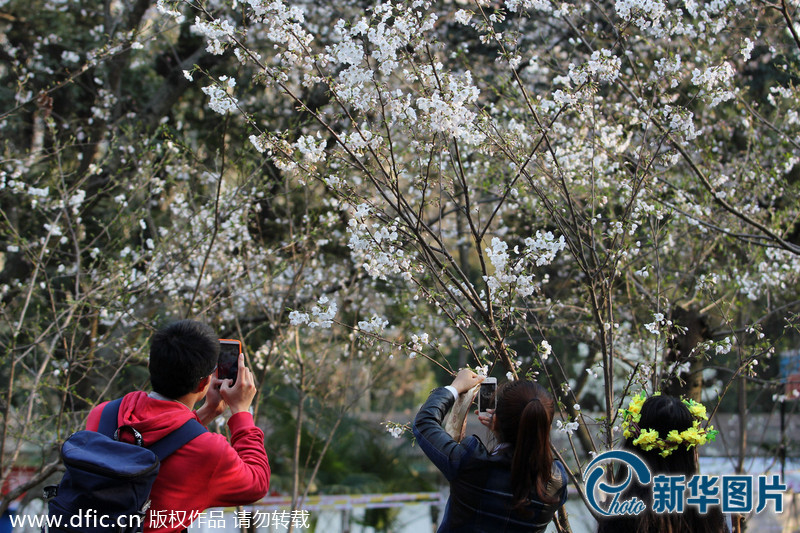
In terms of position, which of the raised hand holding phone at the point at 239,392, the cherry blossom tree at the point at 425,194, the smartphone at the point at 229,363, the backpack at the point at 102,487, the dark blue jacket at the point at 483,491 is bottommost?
the backpack at the point at 102,487

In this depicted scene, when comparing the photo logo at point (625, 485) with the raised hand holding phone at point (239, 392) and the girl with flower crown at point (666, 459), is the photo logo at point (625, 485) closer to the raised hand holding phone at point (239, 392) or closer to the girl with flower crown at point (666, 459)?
the girl with flower crown at point (666, 459)

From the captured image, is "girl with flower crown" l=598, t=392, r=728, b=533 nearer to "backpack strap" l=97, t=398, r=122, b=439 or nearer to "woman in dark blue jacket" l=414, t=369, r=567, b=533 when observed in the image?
"woman in dark blue jacket" l=414, t=369, r=567, b=533

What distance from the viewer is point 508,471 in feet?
5.79

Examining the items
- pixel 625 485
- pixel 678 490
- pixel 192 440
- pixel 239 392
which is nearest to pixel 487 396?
pixel 625 485

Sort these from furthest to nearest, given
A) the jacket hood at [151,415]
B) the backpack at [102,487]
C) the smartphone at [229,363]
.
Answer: the smartphone at [229,363]
the jacket hood at [151,415]
the backpack at [102,487]

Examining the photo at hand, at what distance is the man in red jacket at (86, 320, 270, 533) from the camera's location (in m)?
1.61

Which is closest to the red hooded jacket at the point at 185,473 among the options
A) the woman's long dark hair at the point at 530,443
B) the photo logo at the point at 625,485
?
the woman's long dark hair at the point at 530,443

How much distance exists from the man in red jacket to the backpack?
66 millimetres

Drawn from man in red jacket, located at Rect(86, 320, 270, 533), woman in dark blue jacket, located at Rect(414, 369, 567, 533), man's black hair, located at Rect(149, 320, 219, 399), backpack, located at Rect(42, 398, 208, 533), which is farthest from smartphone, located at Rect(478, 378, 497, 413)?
backpack, located at Rect(42, 398, 208, 533)

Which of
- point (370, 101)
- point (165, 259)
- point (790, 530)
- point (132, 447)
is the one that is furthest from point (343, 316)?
point (132, 447)

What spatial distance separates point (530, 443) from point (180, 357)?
2.88ft

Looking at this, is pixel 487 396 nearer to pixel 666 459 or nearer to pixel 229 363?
pixel 666 459

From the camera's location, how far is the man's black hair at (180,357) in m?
1.69

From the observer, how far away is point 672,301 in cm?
391
